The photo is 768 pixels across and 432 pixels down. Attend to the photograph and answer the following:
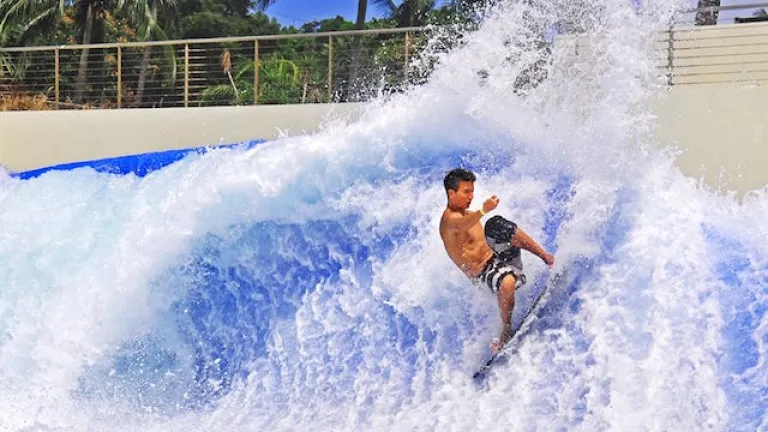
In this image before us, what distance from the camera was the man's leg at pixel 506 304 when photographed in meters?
4.75

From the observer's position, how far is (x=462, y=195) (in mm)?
4824

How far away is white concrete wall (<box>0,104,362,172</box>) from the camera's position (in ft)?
34.8

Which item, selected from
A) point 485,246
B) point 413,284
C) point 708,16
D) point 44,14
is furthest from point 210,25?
point 485,246

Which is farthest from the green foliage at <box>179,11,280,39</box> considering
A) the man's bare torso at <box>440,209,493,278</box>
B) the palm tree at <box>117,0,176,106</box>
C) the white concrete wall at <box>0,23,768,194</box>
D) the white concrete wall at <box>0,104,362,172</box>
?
the man's bare torso at <box>440,209,493,278</box>

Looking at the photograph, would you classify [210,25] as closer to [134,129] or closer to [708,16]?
[134,129]

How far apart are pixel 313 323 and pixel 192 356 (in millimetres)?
982

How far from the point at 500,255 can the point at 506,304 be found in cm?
29

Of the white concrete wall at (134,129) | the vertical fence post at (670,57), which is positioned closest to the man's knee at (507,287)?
the vertical fence post at (670,57)

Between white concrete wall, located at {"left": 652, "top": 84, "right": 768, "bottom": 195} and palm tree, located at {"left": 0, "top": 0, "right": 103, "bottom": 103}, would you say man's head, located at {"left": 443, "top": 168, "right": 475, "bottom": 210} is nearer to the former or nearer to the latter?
white concrete wall, located at {"left": 652, "top": 84, "right": 768, "bottom": 195}

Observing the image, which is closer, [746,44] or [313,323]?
[313,323]

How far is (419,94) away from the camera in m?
6.94

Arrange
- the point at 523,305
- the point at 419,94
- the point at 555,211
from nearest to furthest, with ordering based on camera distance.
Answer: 1. the point at 523,305
2. the point at 555,211
3. the point at 419,94

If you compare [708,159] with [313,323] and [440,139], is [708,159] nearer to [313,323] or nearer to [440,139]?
[440,139]

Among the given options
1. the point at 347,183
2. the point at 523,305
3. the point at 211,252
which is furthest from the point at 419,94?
the point at 523,305
